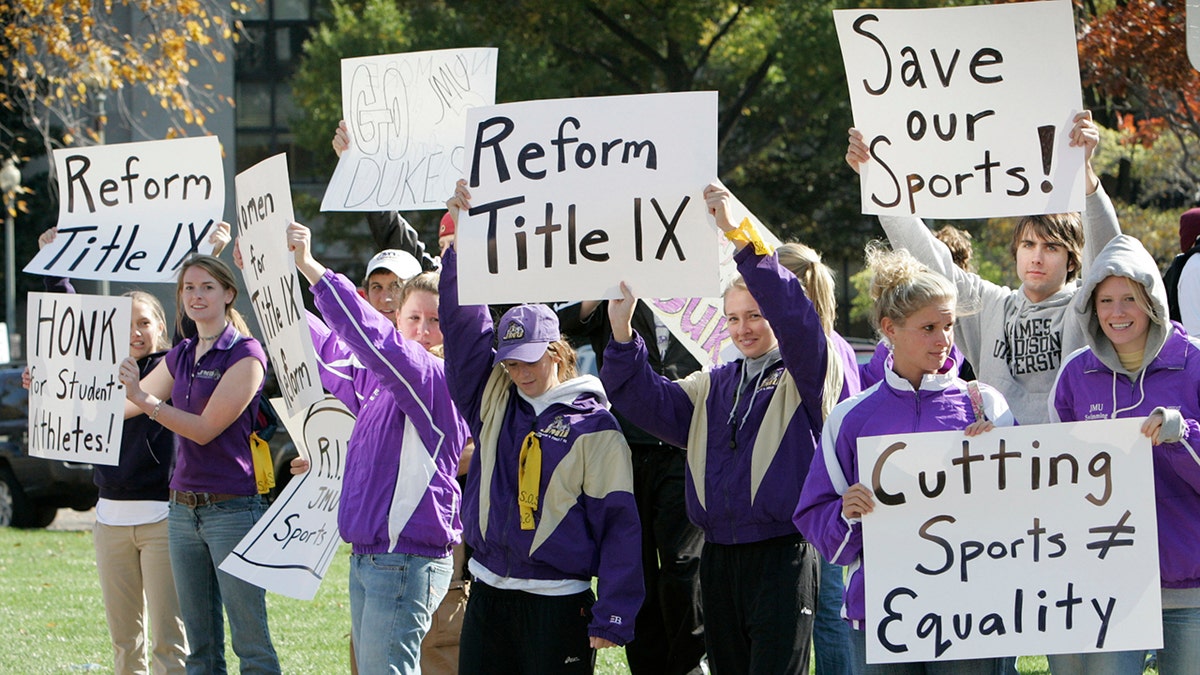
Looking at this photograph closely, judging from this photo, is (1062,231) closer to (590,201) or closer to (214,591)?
(590,201)

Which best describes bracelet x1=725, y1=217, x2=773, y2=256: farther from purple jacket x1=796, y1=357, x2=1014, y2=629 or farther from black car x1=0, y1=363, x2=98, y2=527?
black car x1=0, y1=363, x2=98, y2=527

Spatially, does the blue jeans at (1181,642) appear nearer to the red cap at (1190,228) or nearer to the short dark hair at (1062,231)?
the short dark hair at (1062,231)

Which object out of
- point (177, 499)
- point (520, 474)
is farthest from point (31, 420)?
point (520, 474)

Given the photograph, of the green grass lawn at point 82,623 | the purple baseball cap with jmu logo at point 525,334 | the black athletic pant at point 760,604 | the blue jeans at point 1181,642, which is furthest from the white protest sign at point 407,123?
Answer: the blue jeans at point 1181,642

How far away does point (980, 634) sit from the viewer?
398 cm

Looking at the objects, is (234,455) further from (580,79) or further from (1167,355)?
(580,79)

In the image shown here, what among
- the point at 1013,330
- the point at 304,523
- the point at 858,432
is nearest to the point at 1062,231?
the point at 1013,330

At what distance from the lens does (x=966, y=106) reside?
15.9 ft

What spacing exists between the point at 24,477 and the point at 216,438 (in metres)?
9.21

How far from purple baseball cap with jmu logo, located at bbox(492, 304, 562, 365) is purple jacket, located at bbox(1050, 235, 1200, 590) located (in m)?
1.57

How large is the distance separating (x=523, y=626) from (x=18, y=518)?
11539 mm

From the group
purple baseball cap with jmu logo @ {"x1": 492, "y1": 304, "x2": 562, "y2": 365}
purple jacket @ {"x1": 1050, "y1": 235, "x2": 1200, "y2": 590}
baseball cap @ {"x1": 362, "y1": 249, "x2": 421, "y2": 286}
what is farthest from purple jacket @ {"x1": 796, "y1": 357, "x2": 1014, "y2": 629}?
baseball cap @ {"x1": 362, "y1": 249, "x2": 421, "y2": 286}

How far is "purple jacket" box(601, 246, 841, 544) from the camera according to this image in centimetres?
446

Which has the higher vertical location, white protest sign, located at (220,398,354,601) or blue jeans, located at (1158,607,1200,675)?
white protest sign, located at (220,398,354,601)
